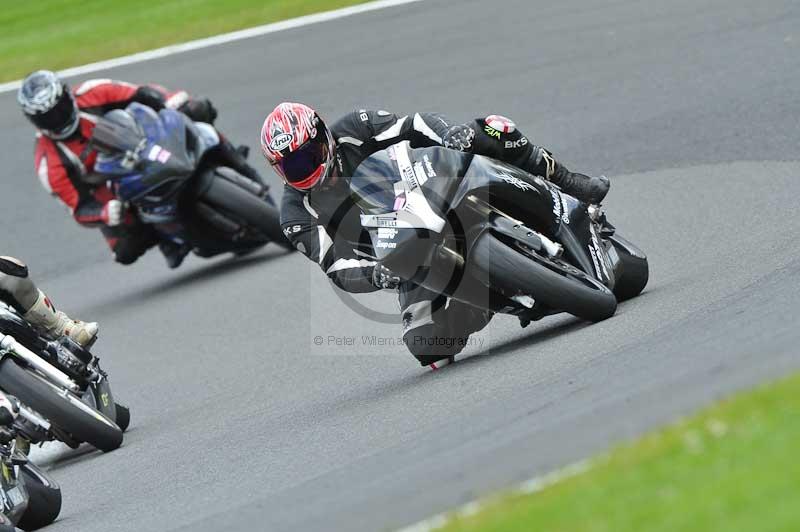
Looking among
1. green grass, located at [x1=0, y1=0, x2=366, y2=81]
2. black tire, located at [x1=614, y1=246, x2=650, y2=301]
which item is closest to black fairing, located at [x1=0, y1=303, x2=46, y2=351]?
black tire, located at [x1=614, y1=246, x2=650, y2=301]

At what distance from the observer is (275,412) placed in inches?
349

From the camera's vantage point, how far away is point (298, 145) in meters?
8.12

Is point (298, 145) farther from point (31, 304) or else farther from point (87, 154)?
point (87, 154)

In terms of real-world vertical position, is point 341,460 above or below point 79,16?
above

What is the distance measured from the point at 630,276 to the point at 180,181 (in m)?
4.90

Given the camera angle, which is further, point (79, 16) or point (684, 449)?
point (79, 16)

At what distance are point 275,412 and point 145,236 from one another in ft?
15.3

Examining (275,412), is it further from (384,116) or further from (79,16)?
(79,16)

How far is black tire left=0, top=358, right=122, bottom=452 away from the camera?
27.3ft

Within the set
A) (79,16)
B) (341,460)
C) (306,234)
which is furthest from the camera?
(79,16)

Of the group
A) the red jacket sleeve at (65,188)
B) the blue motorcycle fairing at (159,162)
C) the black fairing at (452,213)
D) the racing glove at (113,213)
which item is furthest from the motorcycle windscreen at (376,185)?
the red jacket sleeve at (65,188)

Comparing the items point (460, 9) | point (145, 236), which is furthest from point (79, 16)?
point (145, 236)

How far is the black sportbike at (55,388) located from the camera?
8344mm

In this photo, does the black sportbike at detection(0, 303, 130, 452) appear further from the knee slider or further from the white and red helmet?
the white and red helmet
